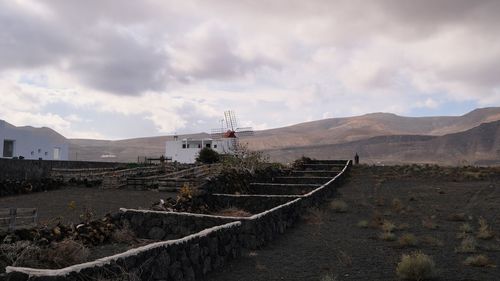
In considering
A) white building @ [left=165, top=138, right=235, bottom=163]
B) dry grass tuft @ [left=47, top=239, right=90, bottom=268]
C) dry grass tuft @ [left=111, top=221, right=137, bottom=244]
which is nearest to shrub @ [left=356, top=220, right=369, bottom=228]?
dry grass tuft @ [left=111, top=221, right=137, bottom=244]

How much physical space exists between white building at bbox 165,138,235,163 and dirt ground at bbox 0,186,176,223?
3646 centimetres

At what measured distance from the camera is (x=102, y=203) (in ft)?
63.6

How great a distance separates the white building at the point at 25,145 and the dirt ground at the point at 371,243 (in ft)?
123

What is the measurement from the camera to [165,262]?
7.73m

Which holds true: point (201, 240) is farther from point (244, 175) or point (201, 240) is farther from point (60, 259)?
point (244, 175)

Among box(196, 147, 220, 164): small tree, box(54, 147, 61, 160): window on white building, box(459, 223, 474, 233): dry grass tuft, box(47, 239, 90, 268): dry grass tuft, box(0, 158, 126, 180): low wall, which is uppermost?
box(54, 147, 61, 160): window on white building

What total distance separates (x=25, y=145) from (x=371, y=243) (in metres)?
47.9

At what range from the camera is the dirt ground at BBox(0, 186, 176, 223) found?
1637 cm

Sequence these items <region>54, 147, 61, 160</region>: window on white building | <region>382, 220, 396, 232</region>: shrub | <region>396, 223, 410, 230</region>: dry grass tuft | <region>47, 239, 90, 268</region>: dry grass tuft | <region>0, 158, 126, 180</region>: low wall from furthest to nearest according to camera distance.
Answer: <region>54, 147, 61, 160</region>: window on white building → <region>0, 158, 126, 180</region>: low wall → <region>396, 223, 410, 230</region>: dry grass tuft → <region>382, 220, 396, 232</region>: shrub → <region>47, 239, 90, 268</region>: dry grass tuft

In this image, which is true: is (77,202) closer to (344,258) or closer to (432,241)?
(344,258)

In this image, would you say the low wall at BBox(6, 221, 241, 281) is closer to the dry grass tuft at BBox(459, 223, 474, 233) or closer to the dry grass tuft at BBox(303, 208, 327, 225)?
the dry grass tuft at BBox(303, 208, 327, 225)

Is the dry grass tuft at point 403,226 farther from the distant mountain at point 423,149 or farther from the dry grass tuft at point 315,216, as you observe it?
the distant mountain at point 423,149

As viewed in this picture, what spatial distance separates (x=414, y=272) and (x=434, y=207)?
11.5 metres

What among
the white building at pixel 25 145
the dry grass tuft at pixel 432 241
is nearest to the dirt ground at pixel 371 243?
the dry grass tuft at pixel 432 241
